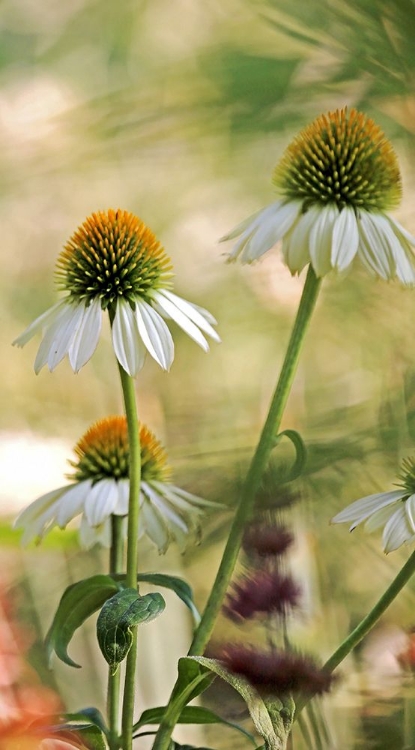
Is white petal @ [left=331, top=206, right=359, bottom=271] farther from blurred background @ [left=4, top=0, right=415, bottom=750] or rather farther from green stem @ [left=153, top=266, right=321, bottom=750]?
blurred background @ [left=4, top=0, right=415, bottom=750]

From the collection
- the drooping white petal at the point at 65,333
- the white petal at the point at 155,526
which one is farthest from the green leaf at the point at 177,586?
the drooping white petal at the point at 65,333

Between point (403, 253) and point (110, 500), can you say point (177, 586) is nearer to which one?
point (110, 500)

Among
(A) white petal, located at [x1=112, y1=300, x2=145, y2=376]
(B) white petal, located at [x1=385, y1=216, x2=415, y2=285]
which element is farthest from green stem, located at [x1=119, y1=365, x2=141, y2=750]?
(B) white petal, located at [x1=385, y1=216, x2=415, y2=285]

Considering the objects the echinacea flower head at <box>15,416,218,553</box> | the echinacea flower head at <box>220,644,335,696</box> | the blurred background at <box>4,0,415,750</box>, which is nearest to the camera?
the echinacea flower head at <box>220,644,335,696</box>

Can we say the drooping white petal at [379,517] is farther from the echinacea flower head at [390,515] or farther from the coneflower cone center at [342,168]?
the coneflower cone center at [342,168]

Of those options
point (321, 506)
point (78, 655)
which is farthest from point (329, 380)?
point (78, 655)

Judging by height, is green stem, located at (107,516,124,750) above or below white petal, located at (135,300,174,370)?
below

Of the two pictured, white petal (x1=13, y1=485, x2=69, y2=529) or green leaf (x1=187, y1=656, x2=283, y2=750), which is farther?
white petal (x1=13, y1=485, x2=69, y2=529)
